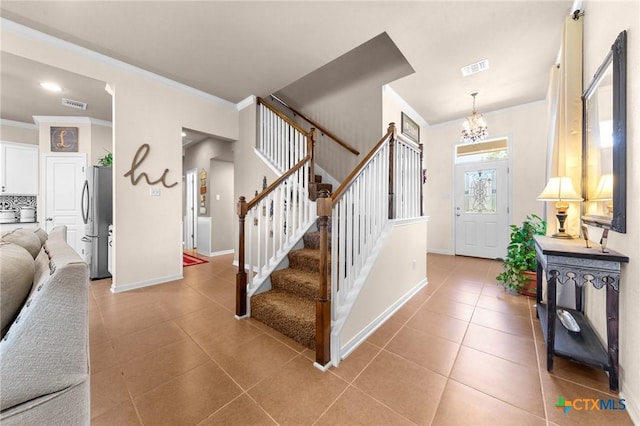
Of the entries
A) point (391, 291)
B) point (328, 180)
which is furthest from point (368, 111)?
point (391, 291)

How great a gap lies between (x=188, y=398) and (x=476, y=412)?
64.9 inches

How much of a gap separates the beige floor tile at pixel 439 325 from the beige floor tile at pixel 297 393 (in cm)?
107

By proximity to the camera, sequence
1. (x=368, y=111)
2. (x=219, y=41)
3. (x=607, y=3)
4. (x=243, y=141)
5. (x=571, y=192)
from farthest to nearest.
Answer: (x=243, y=141) < (x=368, y=111) < (x=219, y=41) < (x=571, y=192) < (x=607, y=3)

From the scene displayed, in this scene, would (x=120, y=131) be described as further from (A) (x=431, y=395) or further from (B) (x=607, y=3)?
(B) (x=607, y=3)

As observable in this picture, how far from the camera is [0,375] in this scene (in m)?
0.61

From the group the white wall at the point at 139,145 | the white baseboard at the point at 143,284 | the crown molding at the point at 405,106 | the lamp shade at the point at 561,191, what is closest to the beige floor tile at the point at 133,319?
the white baseboard at the point at 143,284

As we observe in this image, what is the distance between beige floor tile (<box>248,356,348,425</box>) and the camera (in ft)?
4.36

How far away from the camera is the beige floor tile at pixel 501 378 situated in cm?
143

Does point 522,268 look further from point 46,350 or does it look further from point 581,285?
point 46,350

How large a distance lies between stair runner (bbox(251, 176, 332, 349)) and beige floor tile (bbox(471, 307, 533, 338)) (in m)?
1.62

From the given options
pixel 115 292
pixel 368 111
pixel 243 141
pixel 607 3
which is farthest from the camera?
pixel 243 141

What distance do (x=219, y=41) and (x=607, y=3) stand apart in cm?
342

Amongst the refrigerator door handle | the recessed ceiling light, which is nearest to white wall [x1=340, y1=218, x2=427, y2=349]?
the refrigerator door handle

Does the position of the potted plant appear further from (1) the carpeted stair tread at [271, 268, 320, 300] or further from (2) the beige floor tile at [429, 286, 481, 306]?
(1) the carpeted stair tread at [271, 268, 320, 300]
